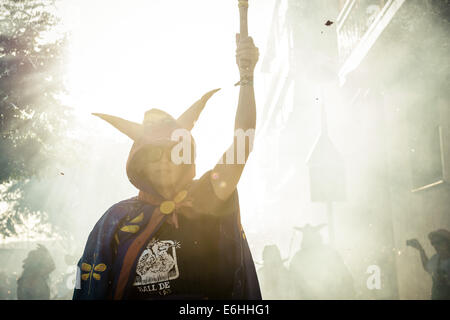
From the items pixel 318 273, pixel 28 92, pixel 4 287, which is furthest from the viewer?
pixel 4 287

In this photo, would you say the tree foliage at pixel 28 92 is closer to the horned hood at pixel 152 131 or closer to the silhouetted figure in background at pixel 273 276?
the silhouetted figure in background at pixel 273 276

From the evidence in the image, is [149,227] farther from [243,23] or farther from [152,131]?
[243,23]

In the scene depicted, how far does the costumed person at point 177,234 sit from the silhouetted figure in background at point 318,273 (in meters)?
6.56

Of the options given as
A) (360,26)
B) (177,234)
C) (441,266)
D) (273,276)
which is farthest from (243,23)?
(273,276)

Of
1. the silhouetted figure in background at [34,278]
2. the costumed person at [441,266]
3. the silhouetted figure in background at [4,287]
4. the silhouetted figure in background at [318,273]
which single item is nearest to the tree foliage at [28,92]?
the silhouetted figure in background at [34,278]

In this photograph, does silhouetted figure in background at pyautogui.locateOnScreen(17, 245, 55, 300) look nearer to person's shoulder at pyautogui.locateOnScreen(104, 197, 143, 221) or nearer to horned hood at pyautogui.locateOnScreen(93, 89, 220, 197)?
person's shoulder at pyautogui.locateOnScreen(104, 197, 143, 221)

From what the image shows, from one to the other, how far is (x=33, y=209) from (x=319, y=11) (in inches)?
944

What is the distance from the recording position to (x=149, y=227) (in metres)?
2.42

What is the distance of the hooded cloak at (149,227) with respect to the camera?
7.48 feet

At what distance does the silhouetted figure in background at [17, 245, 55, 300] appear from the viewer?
10.1 metres

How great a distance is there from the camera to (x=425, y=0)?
7055 millimetres

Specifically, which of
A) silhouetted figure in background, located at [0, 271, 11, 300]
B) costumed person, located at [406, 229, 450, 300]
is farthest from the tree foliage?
costumed person, located at [406, 229, 450, 300]

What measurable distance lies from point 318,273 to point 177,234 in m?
6.88

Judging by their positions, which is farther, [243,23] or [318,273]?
[318,273]
